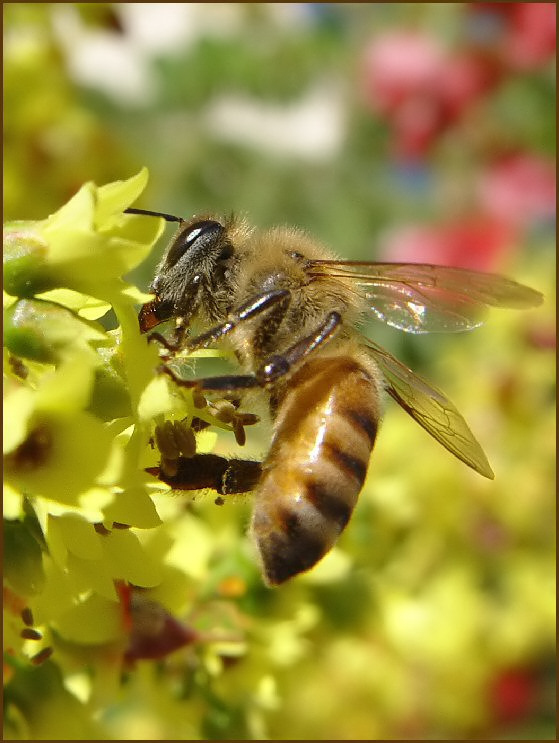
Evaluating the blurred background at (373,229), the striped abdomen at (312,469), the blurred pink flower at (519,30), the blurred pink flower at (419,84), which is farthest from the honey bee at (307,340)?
the blurred pink flower at (419,84)

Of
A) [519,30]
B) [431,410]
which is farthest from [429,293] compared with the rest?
[519,30]

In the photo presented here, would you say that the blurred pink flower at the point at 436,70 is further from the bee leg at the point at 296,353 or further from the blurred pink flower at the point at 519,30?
the bee leg at the point at 296,353

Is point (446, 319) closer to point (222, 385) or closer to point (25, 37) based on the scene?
point (222, 385)

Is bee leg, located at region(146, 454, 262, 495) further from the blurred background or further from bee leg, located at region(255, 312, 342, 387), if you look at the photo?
the blurred background

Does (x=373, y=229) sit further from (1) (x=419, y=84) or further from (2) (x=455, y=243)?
(1) (x=419, y=84)

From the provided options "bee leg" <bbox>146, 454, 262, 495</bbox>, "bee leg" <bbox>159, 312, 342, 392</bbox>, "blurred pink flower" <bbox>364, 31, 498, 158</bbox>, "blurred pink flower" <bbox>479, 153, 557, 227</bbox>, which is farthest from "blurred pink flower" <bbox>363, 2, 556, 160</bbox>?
"bee leg" <bbox>146, 454, 262, 495</bbox>

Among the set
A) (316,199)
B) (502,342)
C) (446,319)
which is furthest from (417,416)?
(316,199)
